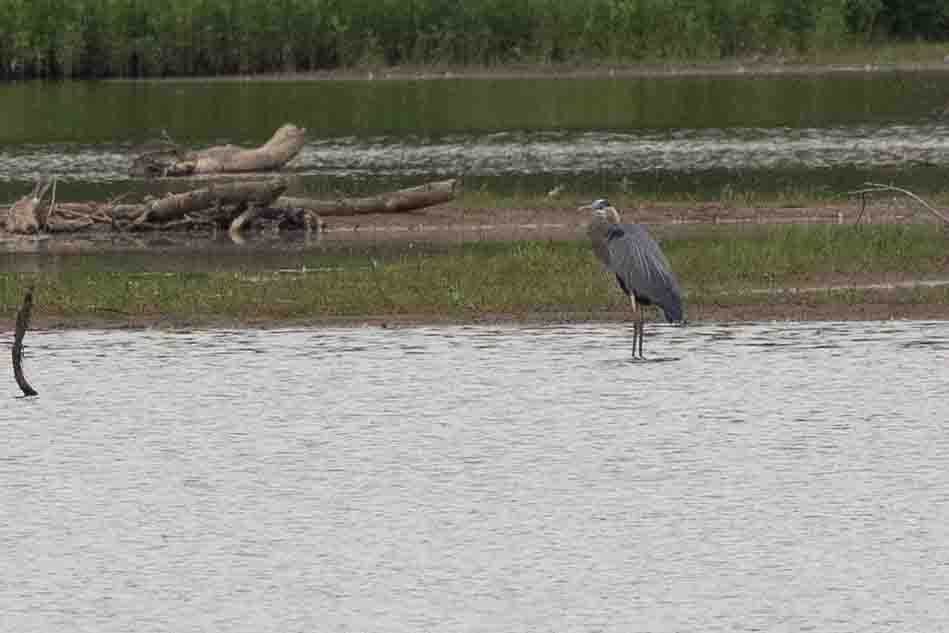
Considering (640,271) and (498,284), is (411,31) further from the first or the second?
(640,271)

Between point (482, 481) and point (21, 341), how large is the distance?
4047mm

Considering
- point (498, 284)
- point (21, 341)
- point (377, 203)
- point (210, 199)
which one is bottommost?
point (377, 203)

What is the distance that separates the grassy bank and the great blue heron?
227 cm

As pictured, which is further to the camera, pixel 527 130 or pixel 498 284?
pixel 527 130

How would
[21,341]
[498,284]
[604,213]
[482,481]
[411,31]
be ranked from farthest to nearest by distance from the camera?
[411,31]
[498,284]
[604,213]
[21,341]
[482,481]

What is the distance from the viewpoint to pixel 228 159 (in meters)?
36.1

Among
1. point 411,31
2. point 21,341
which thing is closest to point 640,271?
point 21,341

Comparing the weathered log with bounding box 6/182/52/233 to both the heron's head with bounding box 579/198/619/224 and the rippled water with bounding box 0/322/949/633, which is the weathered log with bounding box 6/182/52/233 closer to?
the rippled water with bounding box 0/322/949/633

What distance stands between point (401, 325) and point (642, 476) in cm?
675

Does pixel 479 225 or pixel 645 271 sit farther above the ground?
pixel 645 271

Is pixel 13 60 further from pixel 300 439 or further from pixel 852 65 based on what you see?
pixel 300 439

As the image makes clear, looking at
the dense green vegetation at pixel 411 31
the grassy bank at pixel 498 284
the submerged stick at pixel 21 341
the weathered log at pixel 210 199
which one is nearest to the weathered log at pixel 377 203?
the weathered log at pixel 210 199

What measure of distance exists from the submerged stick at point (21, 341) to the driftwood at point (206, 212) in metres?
10.8

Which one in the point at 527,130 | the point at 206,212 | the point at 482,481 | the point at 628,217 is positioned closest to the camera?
the point at 482,481
